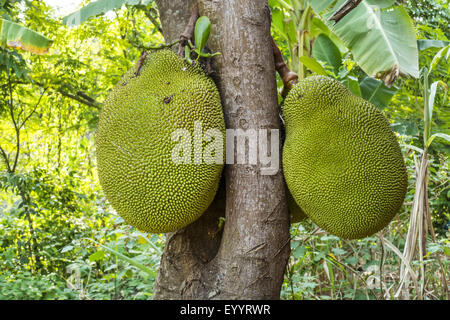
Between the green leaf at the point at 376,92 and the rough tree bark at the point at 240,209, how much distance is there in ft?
2.44

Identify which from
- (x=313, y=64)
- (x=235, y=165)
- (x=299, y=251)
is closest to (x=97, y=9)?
(x=313, y=64)

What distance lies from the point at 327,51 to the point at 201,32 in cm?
79

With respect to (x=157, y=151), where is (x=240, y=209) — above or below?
below

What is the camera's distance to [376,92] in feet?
5.30

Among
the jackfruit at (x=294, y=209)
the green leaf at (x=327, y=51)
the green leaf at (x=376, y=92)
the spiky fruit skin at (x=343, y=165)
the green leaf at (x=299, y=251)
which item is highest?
the green leaf at (x=327, y=51)

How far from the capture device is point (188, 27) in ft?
3.55

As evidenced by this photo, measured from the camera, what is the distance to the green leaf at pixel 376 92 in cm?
161

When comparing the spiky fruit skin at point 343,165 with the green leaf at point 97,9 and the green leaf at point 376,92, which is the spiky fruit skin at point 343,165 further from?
the green leaf at point 97,9

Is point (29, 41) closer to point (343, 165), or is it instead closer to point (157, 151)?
point (157, 151)

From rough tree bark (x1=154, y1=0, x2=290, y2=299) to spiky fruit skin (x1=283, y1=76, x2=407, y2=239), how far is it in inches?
2.9

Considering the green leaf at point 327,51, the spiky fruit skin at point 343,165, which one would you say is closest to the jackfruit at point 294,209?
the spiky fruit skin at point 343,165

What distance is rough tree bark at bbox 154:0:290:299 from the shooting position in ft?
3.11

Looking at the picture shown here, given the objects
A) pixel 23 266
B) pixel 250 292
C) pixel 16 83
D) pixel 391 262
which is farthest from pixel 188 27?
pixel 16 83
